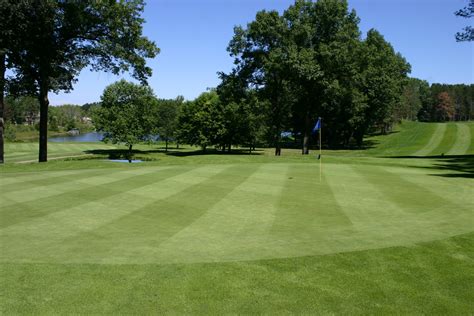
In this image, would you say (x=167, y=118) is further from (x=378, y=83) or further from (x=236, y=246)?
(x=236, y=246)

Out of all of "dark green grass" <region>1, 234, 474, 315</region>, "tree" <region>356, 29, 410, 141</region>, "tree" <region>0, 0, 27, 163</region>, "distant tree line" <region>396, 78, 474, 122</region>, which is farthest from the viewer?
"distant tree line" <region>396, 78, 474, 122</region>

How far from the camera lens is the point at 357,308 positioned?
6641 millimetres

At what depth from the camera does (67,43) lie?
32.6 m

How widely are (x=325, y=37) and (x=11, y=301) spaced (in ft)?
145

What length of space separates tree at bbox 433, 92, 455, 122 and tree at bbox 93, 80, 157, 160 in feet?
508

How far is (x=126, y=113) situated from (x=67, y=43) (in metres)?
26.0

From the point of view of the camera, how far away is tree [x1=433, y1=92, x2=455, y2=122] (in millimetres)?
176625

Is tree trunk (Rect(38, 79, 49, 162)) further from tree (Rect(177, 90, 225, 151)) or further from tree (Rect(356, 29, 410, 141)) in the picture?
tree (Rect(356, 29, 410, 141))

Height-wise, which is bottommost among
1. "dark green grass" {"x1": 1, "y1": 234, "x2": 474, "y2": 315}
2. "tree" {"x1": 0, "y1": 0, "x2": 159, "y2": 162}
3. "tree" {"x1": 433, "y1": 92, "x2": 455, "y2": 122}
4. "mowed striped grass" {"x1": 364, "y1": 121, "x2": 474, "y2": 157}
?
"dark green grass" {"x1": 1, "y1": 234, "x2": 474, "y2": 315}

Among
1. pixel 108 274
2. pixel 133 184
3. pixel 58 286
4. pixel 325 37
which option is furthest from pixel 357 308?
pixel 325 37

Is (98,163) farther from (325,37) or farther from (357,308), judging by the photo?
(325,37)

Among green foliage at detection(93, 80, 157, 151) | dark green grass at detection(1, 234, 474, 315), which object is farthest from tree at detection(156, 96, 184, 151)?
dark green grass at detection(1, 234, 474, 315)

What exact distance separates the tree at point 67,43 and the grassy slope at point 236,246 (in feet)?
50.7

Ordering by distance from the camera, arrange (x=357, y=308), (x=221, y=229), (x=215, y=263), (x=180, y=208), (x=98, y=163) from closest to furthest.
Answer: (x=357, y=308)
(x=215, y=263)
(x=221, y=229)
(x=180, y=208)
(x=98, y=163)
